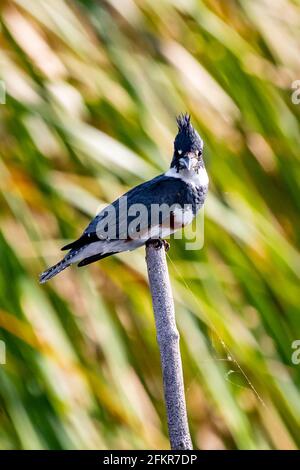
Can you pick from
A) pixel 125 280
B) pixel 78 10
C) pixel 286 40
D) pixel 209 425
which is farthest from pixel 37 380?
pixel 286 40

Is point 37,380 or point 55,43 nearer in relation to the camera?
point 37,380

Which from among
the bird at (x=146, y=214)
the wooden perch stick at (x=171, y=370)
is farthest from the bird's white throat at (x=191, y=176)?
the wooden perch stick at (x=171, y=370)

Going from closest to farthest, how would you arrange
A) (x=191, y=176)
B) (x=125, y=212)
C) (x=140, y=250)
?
1. (x=125, y=212)
2. (x=191, y=176)
3. (x=140, y=250)

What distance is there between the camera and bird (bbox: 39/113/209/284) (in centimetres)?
181

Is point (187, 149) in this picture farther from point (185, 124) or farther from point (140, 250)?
point (140, 250)

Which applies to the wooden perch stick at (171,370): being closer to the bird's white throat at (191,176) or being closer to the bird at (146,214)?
the bird at (146,214)

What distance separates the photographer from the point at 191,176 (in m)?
1.94

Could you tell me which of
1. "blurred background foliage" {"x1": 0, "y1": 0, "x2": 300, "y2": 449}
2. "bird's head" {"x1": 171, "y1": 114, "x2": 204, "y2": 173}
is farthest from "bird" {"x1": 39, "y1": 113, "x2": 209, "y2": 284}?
"blurred background foliage" {"x1": 0, "y1": 0, "x2": 300, "y2": 449}

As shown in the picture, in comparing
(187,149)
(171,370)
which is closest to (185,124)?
(187,149)

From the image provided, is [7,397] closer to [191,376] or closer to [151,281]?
[191,376]

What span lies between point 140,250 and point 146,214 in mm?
257

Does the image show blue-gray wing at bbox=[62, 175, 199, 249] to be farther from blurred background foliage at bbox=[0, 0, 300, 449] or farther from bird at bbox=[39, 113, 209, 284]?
blurred background foliage at bbox=[0, 0, 300, 449]

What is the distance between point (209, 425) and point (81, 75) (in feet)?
2.68

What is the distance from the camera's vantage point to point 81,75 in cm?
217
